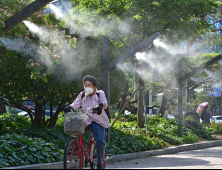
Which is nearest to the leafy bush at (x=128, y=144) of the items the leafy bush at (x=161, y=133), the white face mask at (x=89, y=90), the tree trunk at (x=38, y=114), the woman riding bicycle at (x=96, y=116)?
the leafy bush at (x=161, y=133)

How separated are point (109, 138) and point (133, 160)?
1.13 m

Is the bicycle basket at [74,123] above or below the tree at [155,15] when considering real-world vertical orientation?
below

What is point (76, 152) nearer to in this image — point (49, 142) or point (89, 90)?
point (89, 90)

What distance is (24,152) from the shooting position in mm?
7039

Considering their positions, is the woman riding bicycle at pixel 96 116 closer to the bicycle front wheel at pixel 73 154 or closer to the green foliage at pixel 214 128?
the bicycle front wheel at pixel 73 154

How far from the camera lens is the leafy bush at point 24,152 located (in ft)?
21.7

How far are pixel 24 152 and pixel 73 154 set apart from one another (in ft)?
7.91

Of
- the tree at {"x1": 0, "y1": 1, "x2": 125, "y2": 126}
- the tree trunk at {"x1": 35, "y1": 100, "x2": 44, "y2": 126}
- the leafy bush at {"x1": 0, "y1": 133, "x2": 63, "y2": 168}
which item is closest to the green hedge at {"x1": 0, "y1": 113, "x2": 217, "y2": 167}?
the leafy bush at {"x1": 0, "y1": 133, "x2": 63, "y2": 168}

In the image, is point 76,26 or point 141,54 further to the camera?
point 141,54

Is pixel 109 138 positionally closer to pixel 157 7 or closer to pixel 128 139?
pixel 128 139

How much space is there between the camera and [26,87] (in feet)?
30.7

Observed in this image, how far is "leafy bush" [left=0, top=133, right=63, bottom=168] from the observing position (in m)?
6.60

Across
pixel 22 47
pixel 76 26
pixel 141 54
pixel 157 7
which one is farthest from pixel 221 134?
pixel 22 47

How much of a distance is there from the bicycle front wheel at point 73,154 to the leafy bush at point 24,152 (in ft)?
6.13
